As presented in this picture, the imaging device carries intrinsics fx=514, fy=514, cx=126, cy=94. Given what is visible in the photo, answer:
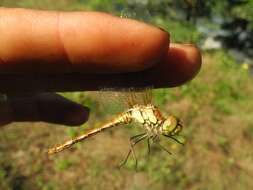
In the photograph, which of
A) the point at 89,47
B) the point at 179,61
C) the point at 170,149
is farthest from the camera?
the point at 170,149

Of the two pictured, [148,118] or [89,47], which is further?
[148,118]

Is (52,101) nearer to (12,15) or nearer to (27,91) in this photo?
(27,91)

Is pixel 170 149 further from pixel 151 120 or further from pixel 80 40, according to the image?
pixel 80 40

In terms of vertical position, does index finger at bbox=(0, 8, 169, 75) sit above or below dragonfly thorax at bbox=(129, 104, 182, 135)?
above

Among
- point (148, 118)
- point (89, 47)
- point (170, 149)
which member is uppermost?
point (89, 47)

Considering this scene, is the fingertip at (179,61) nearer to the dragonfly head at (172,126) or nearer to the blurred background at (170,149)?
the dragonfly head at (172,126)

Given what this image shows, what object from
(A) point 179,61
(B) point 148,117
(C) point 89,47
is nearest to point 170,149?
(B) point 148,117

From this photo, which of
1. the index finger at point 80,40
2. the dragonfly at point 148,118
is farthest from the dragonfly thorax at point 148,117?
the index finger at point 80,40

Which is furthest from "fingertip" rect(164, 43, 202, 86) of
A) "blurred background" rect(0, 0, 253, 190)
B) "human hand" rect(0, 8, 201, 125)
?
"blurred background" rect(0, 0, 253, 190)

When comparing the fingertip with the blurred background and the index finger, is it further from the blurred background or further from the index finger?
the blurred background
